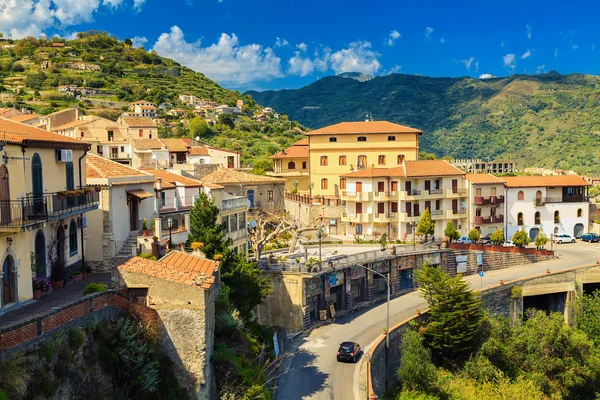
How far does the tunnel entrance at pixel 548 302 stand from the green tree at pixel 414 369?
65.2ft

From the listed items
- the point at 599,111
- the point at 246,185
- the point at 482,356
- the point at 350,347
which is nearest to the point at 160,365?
the point at 350,347

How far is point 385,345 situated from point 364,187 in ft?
82.9

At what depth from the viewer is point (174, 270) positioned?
20719mm

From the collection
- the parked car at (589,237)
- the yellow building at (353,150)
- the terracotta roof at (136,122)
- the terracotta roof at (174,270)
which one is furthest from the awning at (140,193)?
the terracotta roof at (136,122)

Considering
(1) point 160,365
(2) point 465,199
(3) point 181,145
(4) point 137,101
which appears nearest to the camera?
(1) point 160,365

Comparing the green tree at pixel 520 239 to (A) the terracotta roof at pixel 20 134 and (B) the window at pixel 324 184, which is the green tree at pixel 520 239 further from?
(A) the terracotta roof at pixel 20 134

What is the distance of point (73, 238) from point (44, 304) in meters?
7.36

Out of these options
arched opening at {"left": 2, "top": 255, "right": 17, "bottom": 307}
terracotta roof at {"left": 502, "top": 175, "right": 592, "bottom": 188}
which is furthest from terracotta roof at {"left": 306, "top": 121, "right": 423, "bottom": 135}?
arched opening at {"left": 2, "top": 255, "right": 17, "bottom": 307}

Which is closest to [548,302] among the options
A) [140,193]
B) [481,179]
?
[481,179]

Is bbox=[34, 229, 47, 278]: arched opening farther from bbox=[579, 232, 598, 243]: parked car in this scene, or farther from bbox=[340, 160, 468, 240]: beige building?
bbox=[579, 232, 598, 243]: parked car

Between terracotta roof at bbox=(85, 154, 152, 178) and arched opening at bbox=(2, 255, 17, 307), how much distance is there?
460 inches

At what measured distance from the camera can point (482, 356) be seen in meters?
37.7

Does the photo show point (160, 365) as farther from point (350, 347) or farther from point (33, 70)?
point (33, 70)

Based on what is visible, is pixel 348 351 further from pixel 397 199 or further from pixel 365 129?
pixel 365 129
